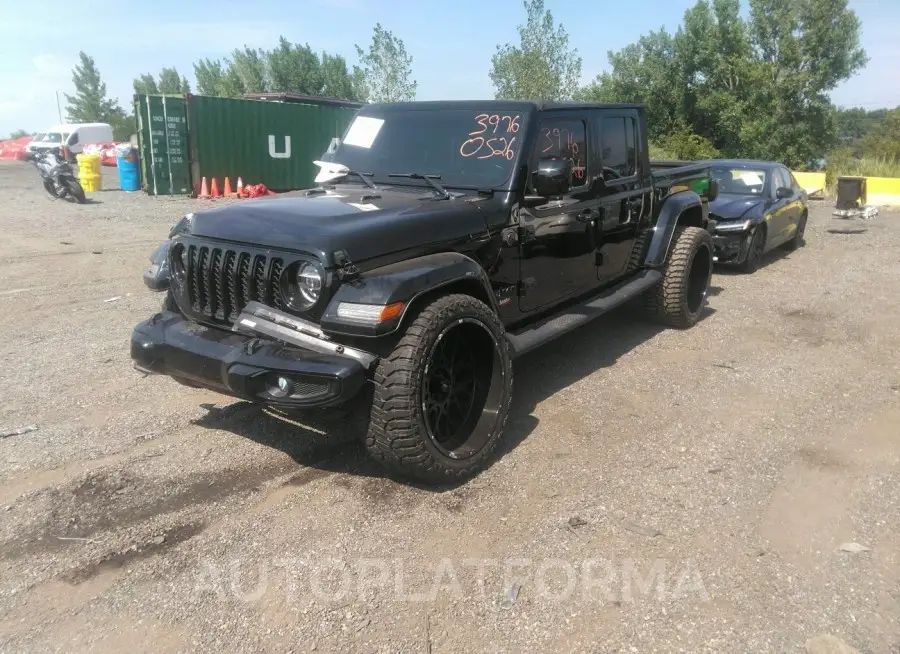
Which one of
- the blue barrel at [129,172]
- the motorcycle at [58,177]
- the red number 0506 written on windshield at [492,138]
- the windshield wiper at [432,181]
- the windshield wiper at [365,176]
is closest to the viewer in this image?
the windshield wiper at [432,181]

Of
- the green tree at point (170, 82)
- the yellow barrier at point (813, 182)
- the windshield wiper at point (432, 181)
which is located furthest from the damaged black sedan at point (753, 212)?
the green tree at point (170, 82)

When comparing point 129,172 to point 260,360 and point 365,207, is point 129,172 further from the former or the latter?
point 260,360

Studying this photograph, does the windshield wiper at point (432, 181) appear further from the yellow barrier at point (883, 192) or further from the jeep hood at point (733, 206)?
the yellow barrier at point (883, 192)

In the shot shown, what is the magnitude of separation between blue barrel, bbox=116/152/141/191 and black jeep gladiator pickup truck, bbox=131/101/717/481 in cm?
1604

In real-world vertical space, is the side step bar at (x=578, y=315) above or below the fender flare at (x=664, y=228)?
below

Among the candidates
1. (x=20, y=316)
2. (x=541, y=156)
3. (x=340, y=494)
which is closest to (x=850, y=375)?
(x=541, y=156)

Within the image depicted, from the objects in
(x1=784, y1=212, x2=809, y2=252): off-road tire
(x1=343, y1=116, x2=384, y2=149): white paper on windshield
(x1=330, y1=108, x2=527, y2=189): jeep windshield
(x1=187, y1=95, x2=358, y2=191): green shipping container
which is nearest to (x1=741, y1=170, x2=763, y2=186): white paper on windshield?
(x1=784, y1=212, x2=809, y2=252): off-road tire

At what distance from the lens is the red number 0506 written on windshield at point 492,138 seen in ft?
15.0

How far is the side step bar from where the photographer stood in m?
4.47

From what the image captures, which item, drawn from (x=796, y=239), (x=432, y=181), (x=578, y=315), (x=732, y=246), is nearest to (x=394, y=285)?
(x=432, y=181)

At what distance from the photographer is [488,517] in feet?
11.6

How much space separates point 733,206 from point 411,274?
743 cm

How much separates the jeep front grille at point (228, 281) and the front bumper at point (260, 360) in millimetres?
87

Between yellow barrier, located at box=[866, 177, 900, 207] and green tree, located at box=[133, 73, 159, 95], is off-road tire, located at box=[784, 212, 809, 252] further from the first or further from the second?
green tree, located at box=[133, 73, 159, 95]
